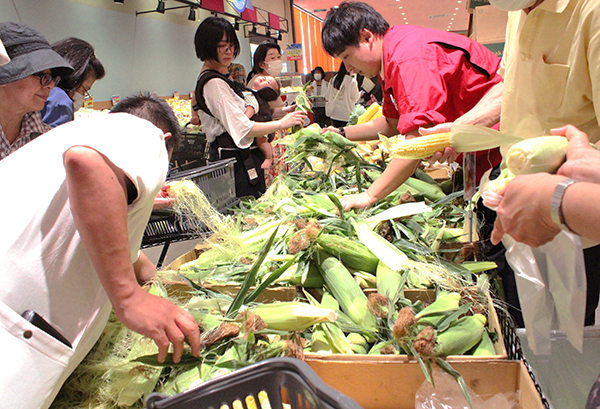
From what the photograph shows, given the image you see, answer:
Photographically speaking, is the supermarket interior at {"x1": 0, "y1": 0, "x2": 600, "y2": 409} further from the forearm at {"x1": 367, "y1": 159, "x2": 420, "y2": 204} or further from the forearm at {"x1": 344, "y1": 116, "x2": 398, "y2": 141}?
the forearm at {"x1": 344, "y1": 116, "x2": 398, "y2": 141}

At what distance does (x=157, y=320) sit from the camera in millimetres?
900

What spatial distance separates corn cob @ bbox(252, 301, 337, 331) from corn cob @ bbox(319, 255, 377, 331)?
17cm

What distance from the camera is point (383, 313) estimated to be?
1.24 m

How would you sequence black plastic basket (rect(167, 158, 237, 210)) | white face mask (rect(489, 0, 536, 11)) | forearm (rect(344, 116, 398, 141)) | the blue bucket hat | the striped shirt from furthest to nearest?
forearm (rect(344, 116, 398, 141)), black plastic basket (rect(167, 158, 237, 210)), the striped shirt, the blue bucket hat, white face mask (rect(489, 0, 536, 11))

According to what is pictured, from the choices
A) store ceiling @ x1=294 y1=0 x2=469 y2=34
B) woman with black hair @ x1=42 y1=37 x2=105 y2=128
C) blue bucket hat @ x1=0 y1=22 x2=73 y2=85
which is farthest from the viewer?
store ceiling @ x1=294 y1=0 x2=469 y2=34

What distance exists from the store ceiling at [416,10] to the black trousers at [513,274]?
14560 millimetres

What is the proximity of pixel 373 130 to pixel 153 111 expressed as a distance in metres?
1.90

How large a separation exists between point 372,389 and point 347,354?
0.12 meters

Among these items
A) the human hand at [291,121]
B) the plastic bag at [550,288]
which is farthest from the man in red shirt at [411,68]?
the human hand at [291,121]

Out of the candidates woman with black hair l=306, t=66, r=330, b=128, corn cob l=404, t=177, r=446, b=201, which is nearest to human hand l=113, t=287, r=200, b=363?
corn cob l=404, t=177, r=446, b=201

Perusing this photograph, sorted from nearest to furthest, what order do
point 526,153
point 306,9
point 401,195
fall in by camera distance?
point 526,153
point 401,195
point 306,9

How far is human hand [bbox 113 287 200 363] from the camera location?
896mm

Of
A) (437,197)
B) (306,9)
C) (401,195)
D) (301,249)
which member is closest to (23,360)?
(301,249)

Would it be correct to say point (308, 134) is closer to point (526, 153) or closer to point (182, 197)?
point (182, 197)
